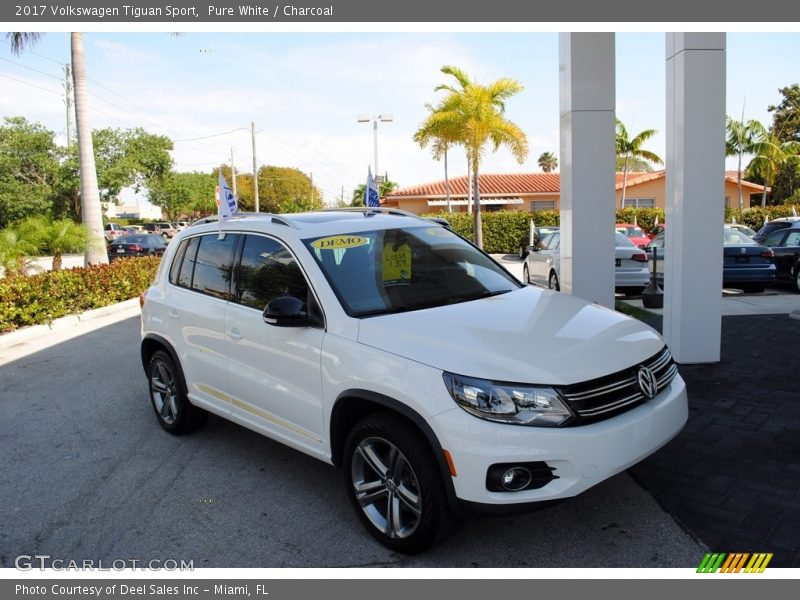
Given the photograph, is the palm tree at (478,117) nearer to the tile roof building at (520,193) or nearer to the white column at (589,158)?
the tile roof building at (520,193)

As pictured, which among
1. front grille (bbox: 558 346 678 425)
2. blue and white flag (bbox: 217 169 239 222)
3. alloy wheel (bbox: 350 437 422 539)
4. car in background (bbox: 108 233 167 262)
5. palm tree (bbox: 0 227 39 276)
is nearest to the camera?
front grille (bbox: 558 346 678 425)

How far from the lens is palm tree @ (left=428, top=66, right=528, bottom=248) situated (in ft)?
83.6

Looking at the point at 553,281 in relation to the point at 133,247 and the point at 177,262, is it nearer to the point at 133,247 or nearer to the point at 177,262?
the point at 177,262

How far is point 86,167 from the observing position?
16.2 metres

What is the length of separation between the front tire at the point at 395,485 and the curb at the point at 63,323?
338 inches

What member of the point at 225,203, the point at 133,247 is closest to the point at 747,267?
the point at 225,203

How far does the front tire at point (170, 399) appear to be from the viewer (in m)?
5.30

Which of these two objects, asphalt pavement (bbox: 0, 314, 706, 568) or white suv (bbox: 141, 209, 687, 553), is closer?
white suv (bbox: 141, 209, 687, 553)

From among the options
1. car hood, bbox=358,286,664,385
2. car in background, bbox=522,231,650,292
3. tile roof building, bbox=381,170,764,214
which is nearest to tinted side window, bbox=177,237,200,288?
car hood, bbox=358,286,664,385

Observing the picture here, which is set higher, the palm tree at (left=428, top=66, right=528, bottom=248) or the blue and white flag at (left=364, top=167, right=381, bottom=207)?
the palm tree at (left=428, top=66, right=528, bottom=248)

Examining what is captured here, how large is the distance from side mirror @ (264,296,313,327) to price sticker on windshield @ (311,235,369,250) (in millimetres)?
505

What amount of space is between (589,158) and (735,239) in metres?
6.69

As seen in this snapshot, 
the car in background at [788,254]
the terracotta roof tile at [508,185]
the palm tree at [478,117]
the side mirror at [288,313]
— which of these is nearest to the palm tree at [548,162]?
the terracotta roof tile at [508,185]

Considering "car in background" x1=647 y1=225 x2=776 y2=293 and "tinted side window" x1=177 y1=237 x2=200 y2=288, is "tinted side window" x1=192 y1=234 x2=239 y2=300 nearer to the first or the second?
"tinted side window" x1=177 y1=237 x2=200 y2=288
